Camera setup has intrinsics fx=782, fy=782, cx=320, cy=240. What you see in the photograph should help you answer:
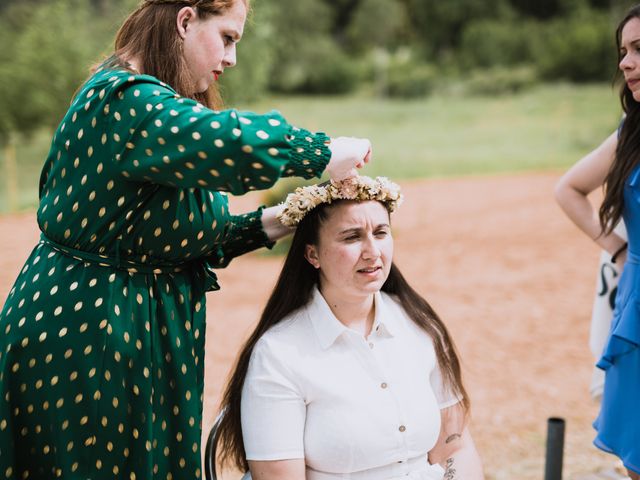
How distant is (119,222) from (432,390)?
109 cm

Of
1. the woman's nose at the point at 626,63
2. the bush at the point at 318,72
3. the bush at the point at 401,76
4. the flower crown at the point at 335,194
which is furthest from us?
the bush at the point at 401,76

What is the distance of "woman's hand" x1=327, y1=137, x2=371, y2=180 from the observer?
6.22ft

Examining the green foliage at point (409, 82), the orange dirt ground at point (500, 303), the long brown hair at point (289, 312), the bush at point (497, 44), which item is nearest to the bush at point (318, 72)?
the green foliage at point (409, 82)

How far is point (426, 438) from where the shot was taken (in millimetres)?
2283

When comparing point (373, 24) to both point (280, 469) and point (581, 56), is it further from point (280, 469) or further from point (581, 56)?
point (280, 469)

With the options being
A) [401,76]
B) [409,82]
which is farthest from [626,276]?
[401,76]

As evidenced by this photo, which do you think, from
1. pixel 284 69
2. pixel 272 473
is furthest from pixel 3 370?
pixel 284 69

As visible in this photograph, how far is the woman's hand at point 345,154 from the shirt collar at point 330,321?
1.71 feet

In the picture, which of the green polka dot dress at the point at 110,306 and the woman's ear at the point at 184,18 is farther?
the woman's ear at the point at 184,18

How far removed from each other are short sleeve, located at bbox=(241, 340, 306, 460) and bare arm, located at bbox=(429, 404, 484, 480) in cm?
50

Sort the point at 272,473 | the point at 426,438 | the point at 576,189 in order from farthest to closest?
the point at 576,189 → the point at 426,438 → the point at 272,473

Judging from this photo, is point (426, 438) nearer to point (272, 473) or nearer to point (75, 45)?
point (272, 473)

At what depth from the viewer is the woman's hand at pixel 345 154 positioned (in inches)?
74.6

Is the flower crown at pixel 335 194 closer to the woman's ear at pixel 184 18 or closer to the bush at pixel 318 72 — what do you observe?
the woman's ear at pixel 184 18
